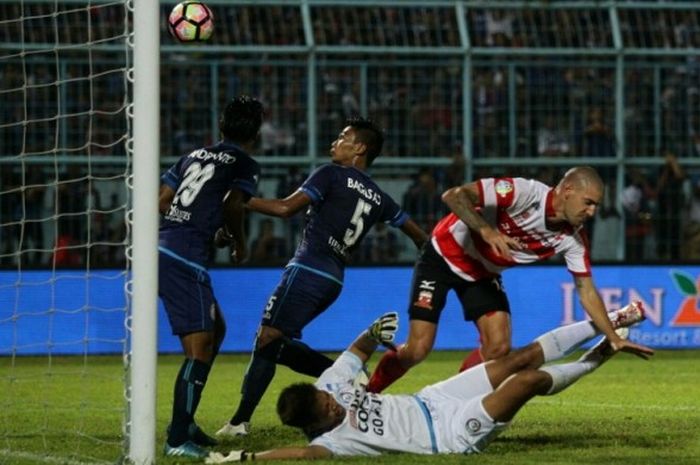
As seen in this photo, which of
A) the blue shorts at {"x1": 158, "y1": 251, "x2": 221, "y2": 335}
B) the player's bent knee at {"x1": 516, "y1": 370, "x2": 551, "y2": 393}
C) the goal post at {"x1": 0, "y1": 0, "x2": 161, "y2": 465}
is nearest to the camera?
the player's bent knee at {"x1": 516, "y1": 370, "x2": 551, "y2": 393}

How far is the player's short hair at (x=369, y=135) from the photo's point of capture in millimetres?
10523

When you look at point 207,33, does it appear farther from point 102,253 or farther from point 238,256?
point 102,253

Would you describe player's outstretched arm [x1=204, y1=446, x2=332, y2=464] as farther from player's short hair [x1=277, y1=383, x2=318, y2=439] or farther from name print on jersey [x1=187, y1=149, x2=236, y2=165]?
name print on jersey [x1=187, y1=149, x2=236, y2=165]

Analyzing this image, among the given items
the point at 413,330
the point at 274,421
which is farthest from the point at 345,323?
the point at 413,330

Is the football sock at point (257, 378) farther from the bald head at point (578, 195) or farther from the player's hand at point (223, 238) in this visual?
the bald head at point (578, 195)

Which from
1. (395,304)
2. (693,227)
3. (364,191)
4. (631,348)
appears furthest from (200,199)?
(693,227)

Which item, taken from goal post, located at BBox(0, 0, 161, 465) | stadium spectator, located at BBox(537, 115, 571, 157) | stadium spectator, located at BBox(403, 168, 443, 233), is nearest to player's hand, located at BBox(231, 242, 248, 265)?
goal post, located at BBox(0, 0, 161, 465)

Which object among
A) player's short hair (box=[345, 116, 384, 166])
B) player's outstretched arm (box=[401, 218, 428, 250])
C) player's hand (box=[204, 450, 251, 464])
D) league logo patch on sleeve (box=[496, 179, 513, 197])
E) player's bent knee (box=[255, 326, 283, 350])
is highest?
player's short hair (box=[345, 116, 384, 166])

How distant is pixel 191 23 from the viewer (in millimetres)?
10422

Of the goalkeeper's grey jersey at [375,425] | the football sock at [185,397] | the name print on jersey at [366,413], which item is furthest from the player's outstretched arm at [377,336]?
the football sock at [185,397]

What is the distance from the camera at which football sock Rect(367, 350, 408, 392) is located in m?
9.97

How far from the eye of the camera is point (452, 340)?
18266 millimetres

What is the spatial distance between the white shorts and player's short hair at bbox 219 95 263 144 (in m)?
1.94

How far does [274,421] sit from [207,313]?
2.16 metres
